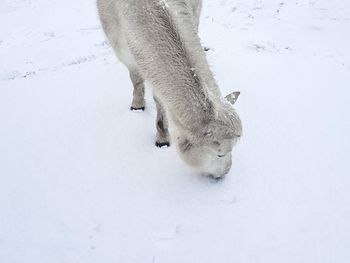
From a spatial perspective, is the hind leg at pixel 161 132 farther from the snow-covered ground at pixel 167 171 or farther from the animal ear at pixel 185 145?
the animal ear at pixel 185 145

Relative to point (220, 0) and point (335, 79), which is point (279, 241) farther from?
point (220, 0)

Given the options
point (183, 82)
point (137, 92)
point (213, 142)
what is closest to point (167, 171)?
point (213, 142)

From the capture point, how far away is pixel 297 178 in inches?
158

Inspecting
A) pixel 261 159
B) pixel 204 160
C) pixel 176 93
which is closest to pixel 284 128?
pixel 261 159

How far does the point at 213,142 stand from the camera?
3.21m

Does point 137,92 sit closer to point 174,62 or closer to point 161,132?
point 161,132

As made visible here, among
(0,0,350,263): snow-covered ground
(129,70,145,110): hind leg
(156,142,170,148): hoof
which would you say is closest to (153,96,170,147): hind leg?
(156,142,170,148): hoof

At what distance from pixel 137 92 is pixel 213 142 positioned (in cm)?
216

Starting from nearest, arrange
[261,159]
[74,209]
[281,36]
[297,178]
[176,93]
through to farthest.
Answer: [176,93] < [74,209] < [297,178] < [261,159] < [281,36]

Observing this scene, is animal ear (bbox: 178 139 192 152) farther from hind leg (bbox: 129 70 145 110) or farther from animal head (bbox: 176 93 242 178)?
hind leg (bbox: 129 70 145 110)

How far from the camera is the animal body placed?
3156 millimetres

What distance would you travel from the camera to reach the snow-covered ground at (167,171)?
3.38 meters

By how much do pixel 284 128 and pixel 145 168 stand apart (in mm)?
2005

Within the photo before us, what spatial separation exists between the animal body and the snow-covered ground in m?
0.59
